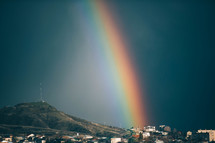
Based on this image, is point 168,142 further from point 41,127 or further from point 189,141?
point 41,127

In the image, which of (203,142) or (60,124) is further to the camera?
(60,124)

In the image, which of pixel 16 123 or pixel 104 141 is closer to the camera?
pixel 104 141

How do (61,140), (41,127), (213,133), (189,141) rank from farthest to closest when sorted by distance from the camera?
1. (41,127)
2. (213,133)
3. (189,141)
4. (61,140)

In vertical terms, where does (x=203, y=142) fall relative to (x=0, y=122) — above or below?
below

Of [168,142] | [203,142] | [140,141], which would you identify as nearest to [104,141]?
[140,141]

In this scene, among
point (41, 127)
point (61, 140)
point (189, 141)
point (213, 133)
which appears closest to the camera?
point (61, 140)

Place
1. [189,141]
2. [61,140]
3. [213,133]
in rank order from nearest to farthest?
[61,140], [189,141], [213,133]

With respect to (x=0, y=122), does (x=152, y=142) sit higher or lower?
lower

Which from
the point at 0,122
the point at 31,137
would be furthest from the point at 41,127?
the point at 31,137

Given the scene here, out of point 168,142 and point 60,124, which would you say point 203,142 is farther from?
point 60,124
